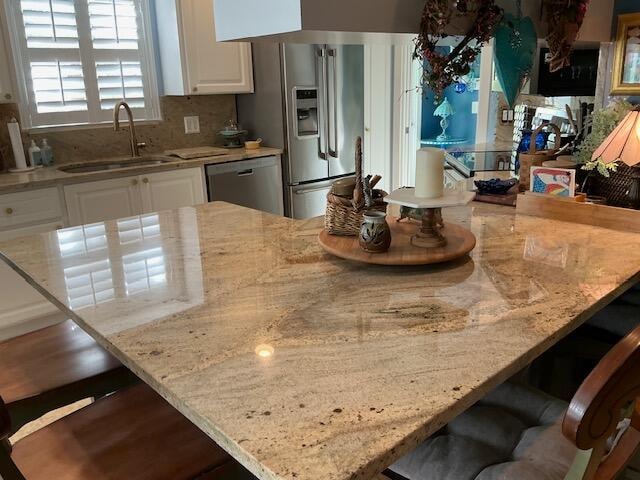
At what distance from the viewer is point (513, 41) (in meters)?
1.70

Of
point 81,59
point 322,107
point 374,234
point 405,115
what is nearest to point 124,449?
point 374,234

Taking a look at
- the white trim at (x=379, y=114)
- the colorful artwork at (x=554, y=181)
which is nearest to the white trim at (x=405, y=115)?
the white trim at (x=379, y=114)

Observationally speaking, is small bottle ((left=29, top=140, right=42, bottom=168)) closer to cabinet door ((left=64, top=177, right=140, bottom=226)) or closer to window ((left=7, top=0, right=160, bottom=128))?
window ((left=7, top=0, right=160, bottom=128))

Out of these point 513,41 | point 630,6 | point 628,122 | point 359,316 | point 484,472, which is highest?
point 630,6

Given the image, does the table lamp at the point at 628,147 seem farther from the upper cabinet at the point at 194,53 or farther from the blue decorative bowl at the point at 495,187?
the upper cabinet at the point at 194,53

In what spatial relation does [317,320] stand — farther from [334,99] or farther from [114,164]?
[334,99]

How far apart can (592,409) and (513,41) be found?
1.27 metres

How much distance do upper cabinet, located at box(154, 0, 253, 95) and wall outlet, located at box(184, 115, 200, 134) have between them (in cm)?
28

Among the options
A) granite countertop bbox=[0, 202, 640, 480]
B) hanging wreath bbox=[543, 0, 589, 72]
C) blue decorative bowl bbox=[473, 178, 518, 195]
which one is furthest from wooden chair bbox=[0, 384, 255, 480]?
hanging wreath bbox=[543, 0, 589, 72]

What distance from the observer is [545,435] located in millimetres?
1206

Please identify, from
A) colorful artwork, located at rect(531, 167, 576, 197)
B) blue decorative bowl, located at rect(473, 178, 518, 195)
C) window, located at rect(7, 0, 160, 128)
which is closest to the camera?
colorful artwork, located at rect(531, 167, 576, 197)

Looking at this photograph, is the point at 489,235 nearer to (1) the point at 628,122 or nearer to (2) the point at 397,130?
(1) the point at 628,122

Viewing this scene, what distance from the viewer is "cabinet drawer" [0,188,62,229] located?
9.66ft

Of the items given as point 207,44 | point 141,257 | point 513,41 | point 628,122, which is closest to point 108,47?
point 207,44
